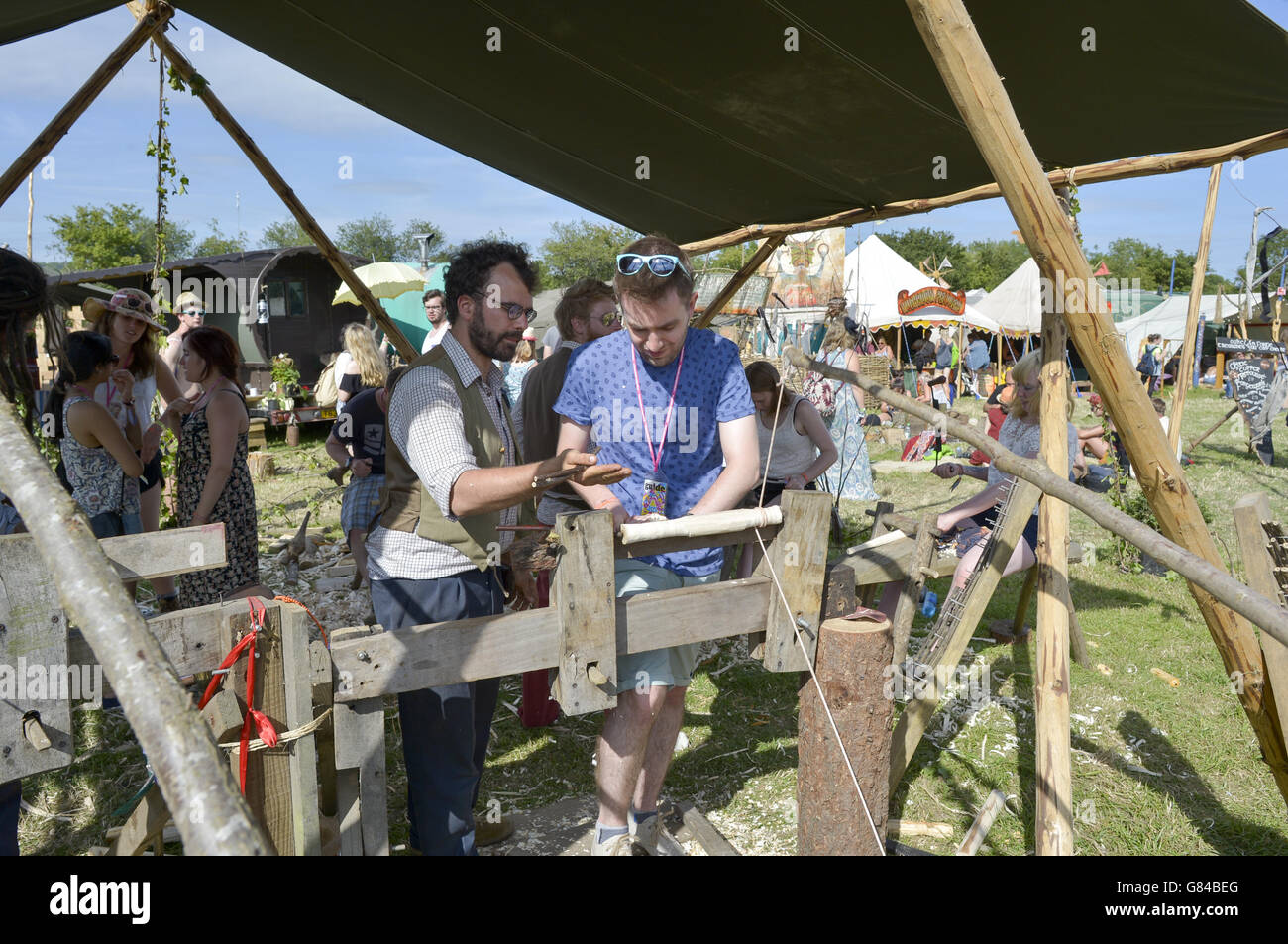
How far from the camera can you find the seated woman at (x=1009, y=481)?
4977 mm

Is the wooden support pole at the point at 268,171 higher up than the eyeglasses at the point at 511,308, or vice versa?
the wooden support pole at the point at 268,171

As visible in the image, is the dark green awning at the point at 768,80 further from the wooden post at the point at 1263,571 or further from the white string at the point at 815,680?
the white string at the point at 815,680

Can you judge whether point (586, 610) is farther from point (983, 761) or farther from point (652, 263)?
point (983, 761)

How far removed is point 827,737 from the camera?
257cm

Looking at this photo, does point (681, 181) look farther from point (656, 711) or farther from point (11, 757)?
point (11, 757)

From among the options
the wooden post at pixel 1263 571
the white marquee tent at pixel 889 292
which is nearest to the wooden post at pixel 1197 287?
the wooden post at pixel 1263 571

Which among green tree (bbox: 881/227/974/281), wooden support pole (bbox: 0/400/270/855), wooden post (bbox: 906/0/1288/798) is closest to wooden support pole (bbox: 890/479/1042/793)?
wooden post (bbox: 906/0/1288/798)

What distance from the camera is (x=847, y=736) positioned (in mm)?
2557

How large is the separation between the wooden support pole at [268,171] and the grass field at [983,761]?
212 cm

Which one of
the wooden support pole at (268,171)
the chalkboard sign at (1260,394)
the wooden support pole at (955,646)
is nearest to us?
the wooden support pole at (955,646)

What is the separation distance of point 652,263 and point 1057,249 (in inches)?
43.8
